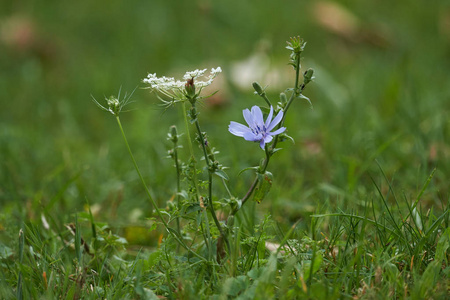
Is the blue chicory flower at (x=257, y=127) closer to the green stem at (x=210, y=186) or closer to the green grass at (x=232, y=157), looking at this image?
the green stem at (x=210, y=186)

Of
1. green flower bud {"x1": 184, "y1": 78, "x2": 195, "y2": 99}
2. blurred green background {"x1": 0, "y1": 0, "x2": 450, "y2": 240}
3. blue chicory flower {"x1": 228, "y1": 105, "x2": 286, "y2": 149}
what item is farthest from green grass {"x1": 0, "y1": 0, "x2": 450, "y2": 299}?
green flower bud {"x1": 184, "y1": 78, "x2": 195, "y2": 99}

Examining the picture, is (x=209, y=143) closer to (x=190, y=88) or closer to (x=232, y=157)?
(x=190, y=88)

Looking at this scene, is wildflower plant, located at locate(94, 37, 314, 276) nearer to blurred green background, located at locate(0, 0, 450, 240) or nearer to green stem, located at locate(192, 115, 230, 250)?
green stem, located at locate(192, 115, 230, 250)

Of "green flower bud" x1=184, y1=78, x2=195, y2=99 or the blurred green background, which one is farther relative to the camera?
the blurred green background

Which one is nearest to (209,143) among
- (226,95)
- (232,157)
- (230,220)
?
(230,220)

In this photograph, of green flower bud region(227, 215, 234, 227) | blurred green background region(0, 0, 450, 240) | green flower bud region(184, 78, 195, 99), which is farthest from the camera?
blurred green background region(0, 0, 450, 240)
